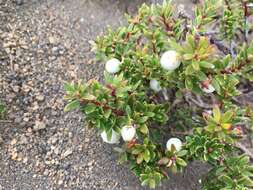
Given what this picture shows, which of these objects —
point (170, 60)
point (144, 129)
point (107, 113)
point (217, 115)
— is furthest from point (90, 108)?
point (217, 115)

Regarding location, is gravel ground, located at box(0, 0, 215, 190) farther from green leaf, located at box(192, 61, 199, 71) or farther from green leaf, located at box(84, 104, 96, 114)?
green leaf, located at box(192, 61, 199, 71)

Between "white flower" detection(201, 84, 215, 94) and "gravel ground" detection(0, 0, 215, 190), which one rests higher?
"white flower" detection(201, 84, 215, 94)

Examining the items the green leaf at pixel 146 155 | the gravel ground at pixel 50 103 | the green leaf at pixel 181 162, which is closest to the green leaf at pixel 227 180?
the green leaf at pixel 181 162

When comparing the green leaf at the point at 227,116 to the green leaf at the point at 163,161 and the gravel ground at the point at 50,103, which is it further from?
the gravel ground at the point at 50,103

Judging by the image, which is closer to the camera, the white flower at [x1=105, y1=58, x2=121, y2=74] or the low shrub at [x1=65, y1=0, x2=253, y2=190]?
the low shrub at [x1=65, y1=0, x2=253, y2=190]

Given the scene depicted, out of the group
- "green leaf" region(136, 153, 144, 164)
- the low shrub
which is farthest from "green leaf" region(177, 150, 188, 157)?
"green leaf" region(136, 153, 144, 164)

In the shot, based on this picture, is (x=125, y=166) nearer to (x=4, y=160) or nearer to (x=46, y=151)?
(x=46, y=151)
